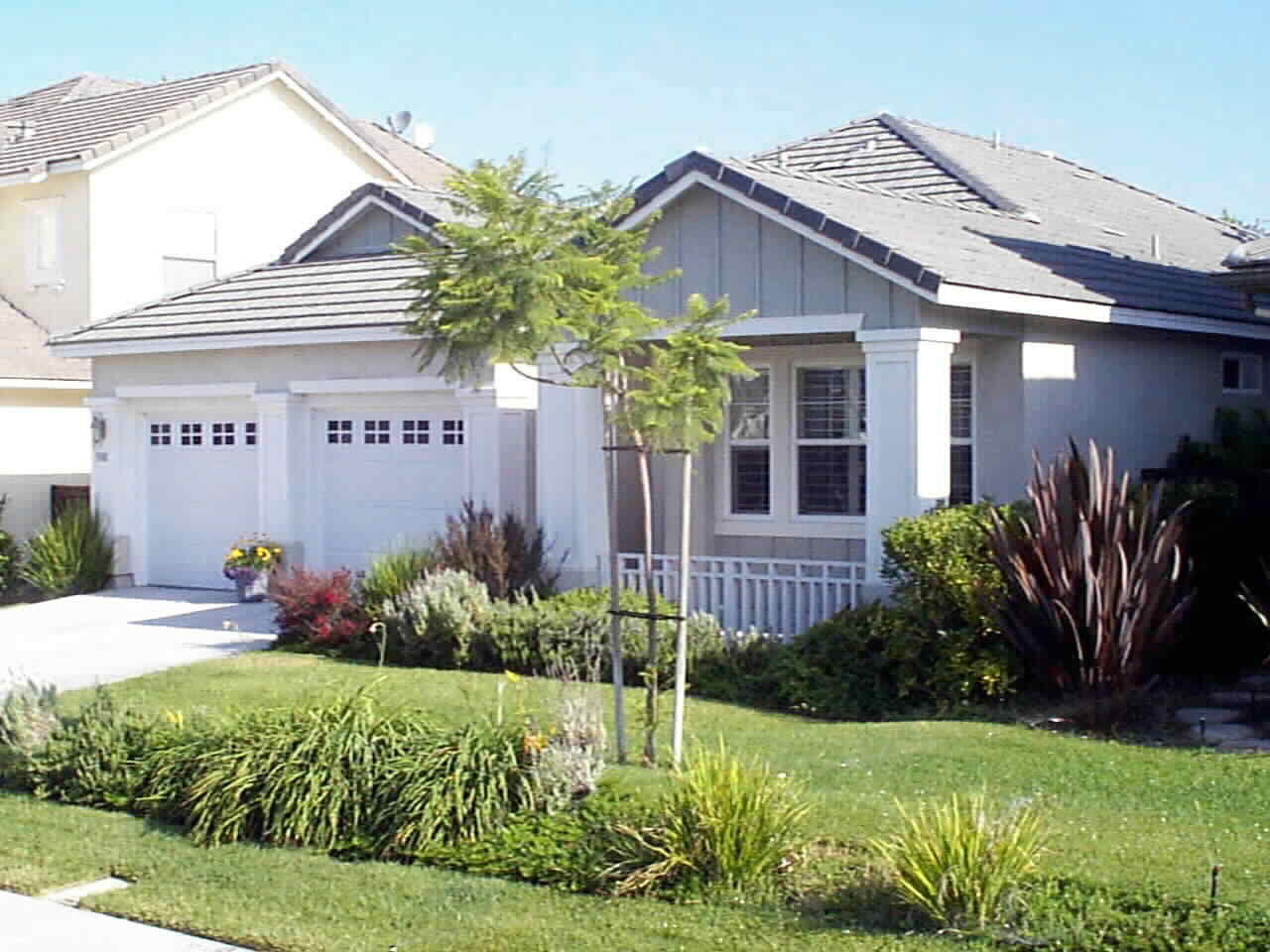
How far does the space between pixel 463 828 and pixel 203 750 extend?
195 cm

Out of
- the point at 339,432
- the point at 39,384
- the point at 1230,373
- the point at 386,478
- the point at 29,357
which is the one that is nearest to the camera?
the point at 1230,373

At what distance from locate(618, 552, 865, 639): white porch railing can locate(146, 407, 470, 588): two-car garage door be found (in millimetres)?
3260

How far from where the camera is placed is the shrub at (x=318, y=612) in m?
15.4

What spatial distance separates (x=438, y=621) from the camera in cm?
1453

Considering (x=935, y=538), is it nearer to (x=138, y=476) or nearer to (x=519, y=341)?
(x=519, y=341)

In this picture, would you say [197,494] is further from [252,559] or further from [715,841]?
[715,841]

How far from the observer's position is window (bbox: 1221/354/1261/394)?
18172 millimetres

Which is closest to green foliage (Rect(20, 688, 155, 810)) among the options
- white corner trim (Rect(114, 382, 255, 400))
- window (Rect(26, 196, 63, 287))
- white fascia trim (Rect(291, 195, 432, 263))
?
white corner trim (Rect(114, 382, 255, 400))

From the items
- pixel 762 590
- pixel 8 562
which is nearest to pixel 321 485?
pixel 8 562

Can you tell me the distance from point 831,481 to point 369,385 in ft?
18.0

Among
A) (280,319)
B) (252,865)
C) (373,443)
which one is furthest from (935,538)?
(280,319)

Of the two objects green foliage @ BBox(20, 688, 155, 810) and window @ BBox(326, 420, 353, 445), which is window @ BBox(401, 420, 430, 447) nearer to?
window @ BBox(326, 420, 353, 445)

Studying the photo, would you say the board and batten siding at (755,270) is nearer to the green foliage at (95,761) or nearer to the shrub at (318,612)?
the shrub at (318,612)

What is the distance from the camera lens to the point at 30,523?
24.1 metres
